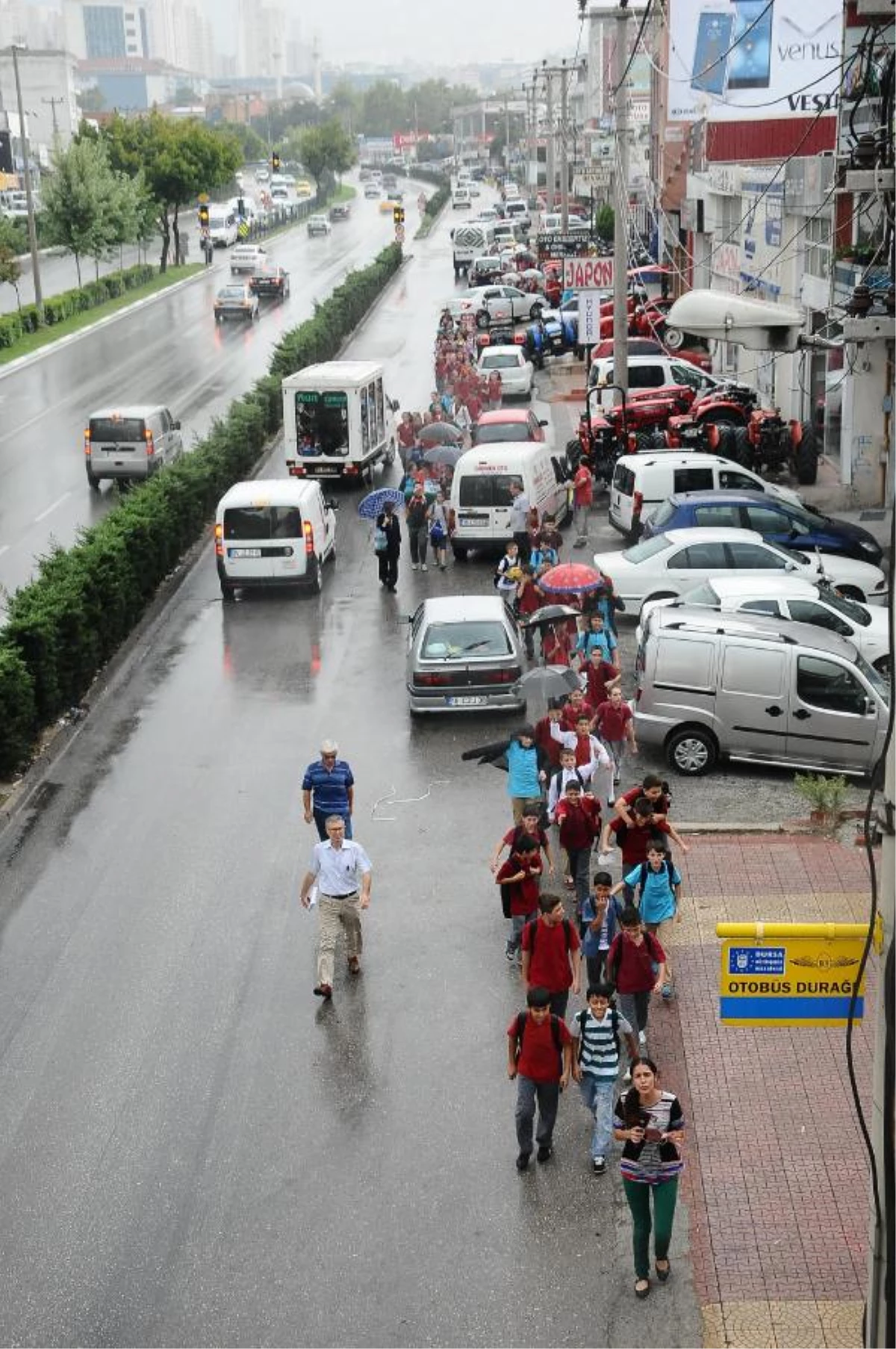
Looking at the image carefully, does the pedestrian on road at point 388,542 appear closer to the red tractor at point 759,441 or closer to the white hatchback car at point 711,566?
the white hatchback car at point 711,566

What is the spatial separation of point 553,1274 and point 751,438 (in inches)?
1023

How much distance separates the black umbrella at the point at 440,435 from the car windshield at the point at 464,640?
1285 cm

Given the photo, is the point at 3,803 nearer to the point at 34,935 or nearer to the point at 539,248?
the point at 34,935

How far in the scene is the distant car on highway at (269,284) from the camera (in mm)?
75188

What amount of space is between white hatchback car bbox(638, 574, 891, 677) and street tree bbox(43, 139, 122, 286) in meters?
58.0

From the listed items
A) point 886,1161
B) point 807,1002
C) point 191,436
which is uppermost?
point 886,1161

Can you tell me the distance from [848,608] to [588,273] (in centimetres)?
2178

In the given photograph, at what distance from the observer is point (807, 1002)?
7977 millimetres

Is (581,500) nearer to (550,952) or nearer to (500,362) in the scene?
(500,362)

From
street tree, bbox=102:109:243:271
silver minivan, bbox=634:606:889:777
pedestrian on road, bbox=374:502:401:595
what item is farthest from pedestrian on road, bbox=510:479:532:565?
street tree, bbox=102:109:243:271

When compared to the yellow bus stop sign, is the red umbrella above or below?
below

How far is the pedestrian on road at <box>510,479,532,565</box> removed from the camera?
90.5 feet

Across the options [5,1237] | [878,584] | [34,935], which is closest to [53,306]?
[878,584]

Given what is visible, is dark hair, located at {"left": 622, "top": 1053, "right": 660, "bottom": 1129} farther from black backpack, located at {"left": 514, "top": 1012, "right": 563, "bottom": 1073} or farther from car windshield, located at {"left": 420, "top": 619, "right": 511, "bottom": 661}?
car windshield, located at {"left": 420, "top": 619, "right": 511, "bottom": 661}
